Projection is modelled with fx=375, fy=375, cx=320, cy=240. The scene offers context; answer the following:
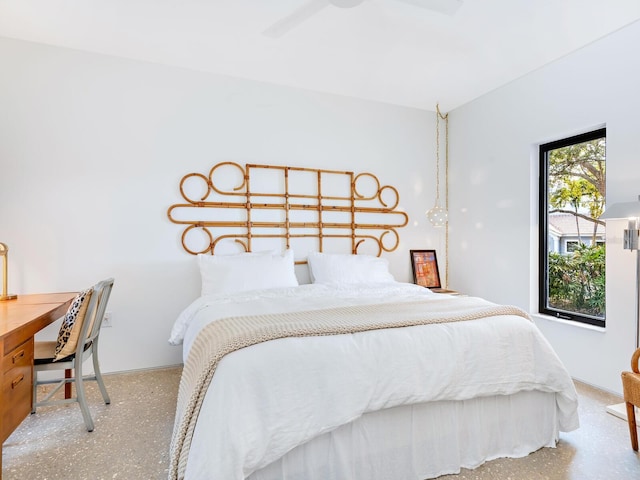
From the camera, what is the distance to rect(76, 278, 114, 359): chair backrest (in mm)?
2182

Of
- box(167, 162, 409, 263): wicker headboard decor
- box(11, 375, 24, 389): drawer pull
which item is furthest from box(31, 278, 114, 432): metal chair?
box(167, 162, 409, 263): wicker headboard decor

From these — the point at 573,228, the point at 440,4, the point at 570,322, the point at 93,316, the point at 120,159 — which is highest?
the point at 440,4

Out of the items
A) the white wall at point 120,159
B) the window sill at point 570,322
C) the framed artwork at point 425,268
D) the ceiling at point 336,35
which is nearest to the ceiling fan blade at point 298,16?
the ceiling at point 336,35

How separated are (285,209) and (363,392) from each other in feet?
7.81

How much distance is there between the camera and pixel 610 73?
2.79 meters

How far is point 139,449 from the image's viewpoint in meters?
2.05

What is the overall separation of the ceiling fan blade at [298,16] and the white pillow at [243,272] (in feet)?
5.66

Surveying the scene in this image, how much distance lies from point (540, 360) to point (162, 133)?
10.8 feet

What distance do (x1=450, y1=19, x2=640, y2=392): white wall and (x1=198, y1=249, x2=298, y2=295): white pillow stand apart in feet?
6.93

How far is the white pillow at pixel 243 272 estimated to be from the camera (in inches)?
120

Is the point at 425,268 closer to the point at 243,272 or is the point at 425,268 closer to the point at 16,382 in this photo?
the point at 243,272

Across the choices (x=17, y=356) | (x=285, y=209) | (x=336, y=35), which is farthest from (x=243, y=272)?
(x=336, y=35)

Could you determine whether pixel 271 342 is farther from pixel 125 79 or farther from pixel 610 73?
pixel 610 73

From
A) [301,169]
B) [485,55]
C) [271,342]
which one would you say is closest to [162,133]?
[301,169]
